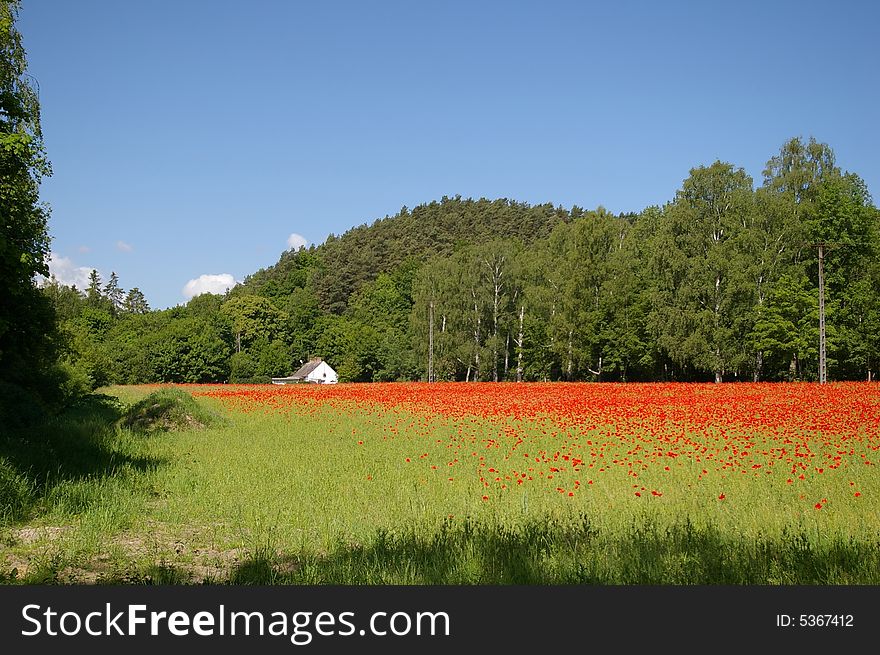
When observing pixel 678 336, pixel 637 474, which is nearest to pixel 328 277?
pixel 678 336

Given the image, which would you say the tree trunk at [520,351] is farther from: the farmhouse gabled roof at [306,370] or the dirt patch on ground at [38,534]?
the dirt patch on ground at [38,534]

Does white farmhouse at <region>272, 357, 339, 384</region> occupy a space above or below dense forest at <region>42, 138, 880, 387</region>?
below

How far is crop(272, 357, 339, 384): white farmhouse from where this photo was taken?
3265 inches

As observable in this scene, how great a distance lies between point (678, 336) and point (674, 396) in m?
23.0

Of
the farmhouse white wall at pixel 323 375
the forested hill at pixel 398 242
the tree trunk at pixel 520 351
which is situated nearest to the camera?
the tree trunk at pixel 520 351

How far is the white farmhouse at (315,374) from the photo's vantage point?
272ft

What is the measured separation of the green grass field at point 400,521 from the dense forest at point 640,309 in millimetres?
14543

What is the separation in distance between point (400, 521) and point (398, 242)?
113m

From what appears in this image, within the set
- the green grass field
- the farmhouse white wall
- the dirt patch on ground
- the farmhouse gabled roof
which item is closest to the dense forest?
the farmhouse white wall

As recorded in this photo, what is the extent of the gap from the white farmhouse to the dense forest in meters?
2.55

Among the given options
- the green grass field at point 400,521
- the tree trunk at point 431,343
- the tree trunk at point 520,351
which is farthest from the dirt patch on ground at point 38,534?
the tree trunk at point 431,343

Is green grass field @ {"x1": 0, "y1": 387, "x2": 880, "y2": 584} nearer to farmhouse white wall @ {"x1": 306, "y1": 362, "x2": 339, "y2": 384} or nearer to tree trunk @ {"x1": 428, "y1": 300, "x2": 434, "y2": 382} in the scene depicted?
tree trunk @ {"x1": 428, "y1": 300, "x2": 434, "y2": 382}

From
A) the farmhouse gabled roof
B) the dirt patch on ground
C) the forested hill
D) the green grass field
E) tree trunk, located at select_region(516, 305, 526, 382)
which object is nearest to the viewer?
the green grass field

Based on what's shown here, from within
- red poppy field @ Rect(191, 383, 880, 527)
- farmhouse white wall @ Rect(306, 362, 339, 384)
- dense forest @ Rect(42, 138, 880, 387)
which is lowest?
farmhouse white wall @ Rect(306, 362, 339, 384)
